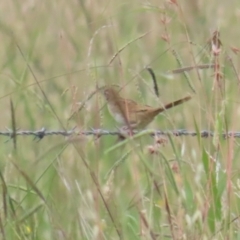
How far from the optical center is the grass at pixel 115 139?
213 centimetres

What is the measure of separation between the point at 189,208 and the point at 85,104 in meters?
0.46

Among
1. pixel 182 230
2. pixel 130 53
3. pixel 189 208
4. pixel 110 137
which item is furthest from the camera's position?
pixel 130 53

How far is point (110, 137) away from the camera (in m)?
3.25

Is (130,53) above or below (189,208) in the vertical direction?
above

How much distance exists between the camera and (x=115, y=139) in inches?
129

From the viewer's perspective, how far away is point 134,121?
3334mm

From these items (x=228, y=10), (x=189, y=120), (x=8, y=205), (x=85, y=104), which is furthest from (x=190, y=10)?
(x=8, y=205)

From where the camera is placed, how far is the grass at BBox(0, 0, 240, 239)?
2.13m

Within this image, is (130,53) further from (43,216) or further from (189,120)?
(43,216)

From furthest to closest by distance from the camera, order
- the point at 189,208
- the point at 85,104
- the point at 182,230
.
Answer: the point at 85,104 → the point at 189,208 → the point at 182,230

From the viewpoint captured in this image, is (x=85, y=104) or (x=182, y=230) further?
(x=85, y=104)

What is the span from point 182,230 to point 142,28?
8.64 ft

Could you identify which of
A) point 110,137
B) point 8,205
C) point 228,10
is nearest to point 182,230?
point 8,205

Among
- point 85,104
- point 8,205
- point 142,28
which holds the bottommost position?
point 8,205
